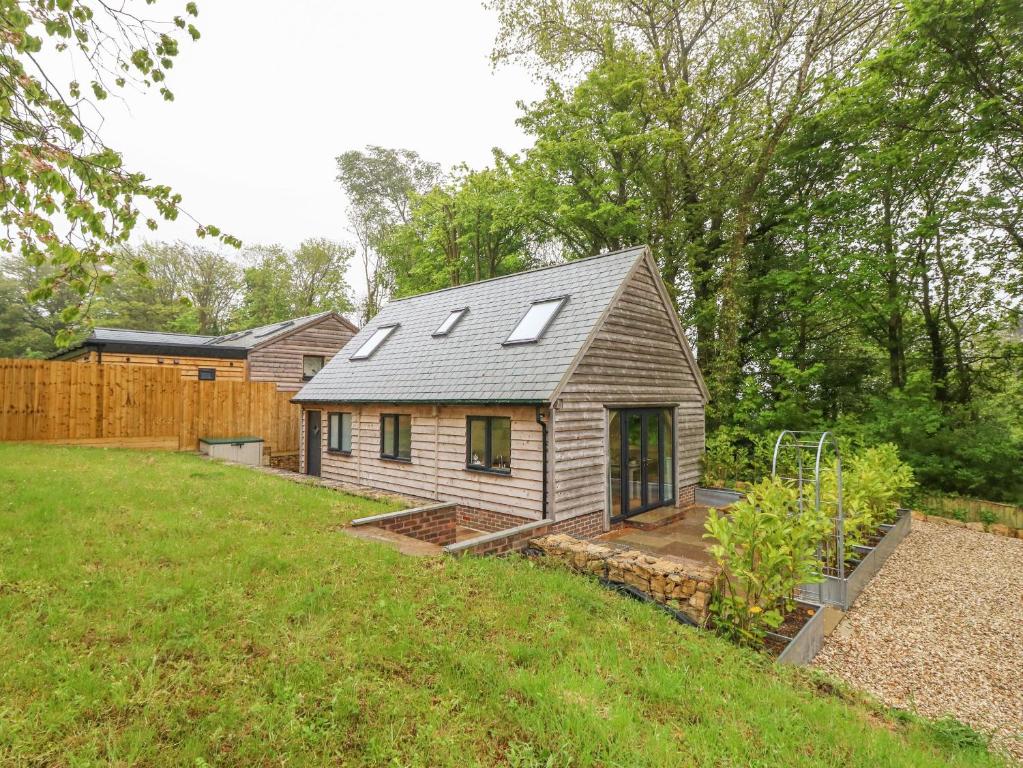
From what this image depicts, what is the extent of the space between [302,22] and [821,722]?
35.9ft

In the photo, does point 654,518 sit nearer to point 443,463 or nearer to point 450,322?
point 443,463

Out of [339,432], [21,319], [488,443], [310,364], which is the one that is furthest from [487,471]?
[21,319]

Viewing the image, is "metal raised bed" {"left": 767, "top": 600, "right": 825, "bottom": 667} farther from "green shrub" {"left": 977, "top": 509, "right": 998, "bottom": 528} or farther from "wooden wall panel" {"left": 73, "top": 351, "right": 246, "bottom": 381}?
"wooden wall panel" {"left": 73, "top": 351, "right": 246, "bottom": 381}

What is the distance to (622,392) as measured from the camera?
999 cm

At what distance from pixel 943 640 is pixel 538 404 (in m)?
6.23

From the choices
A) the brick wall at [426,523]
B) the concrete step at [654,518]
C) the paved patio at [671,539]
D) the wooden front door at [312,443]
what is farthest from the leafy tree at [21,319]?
the paved patio at [671,539]

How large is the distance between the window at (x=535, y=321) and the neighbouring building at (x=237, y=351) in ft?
37.8

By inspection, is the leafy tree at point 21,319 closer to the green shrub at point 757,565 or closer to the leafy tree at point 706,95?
the leafy tree at point 706,95

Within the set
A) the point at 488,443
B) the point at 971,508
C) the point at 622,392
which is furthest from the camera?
the point at 971,508

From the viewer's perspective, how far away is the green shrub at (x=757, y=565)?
4977 millimetres

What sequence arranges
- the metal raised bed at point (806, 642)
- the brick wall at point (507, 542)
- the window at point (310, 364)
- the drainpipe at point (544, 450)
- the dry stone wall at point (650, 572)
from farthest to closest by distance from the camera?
the window at point (310, 364)
the drainpipe at point (544, 450)
the brick wall at point (507, 542)
the dry stone wall at point (650, 572)
the metal raised bed at point (806, 642)

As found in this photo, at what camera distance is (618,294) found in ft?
32.9

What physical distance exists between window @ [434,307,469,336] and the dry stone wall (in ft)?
23.9

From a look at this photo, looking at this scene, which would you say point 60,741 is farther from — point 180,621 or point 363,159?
point 363,159
